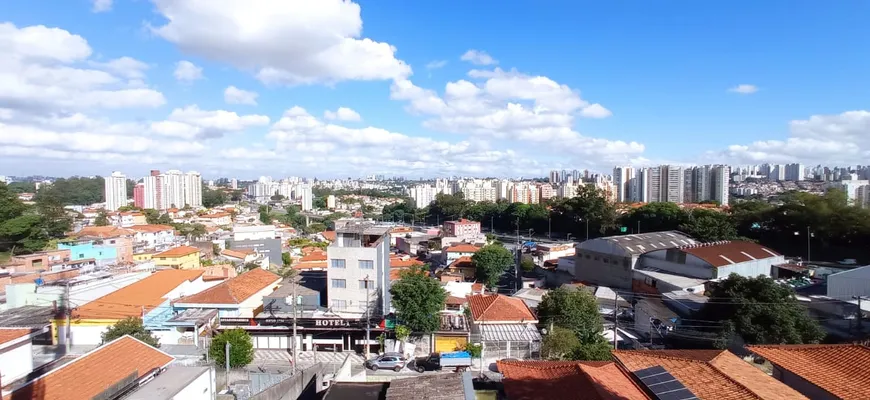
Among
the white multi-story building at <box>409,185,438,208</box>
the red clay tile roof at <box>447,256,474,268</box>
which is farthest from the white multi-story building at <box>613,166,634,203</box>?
the red clay tile roof at <box>447,256,474,268</box>

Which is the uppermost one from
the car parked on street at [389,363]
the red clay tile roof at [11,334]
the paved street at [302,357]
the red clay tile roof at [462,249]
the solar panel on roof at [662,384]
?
the solar panel on roof at [662,384]

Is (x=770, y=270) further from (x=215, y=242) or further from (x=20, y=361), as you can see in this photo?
(x=215, y=242)

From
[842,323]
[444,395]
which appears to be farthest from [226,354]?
[842,323]

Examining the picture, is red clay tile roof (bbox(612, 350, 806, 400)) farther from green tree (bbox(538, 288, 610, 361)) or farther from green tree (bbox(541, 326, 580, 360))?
green tree (bbox(538, 288, 610, 361))

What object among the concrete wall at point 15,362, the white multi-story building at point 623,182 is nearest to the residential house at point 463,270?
the concrete wall at point 15,362

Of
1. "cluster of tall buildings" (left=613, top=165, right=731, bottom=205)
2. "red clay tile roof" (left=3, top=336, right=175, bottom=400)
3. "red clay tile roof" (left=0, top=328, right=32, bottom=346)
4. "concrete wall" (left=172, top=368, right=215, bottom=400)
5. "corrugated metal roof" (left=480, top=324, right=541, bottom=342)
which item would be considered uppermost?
"cluster of tall buildings" (left=613, top=165, right=731, bottom=205)

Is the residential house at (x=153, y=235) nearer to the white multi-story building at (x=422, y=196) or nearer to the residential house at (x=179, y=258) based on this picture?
the residential house at (x=179, y=258)

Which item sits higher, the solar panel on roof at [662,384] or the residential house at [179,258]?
the solar panel on roof at [662,384]
